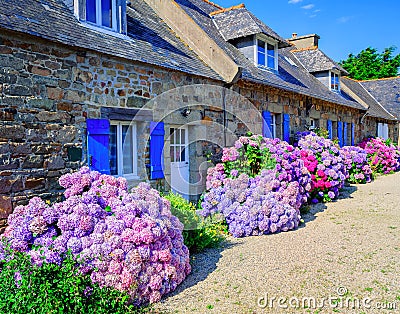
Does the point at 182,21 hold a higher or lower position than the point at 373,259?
higher

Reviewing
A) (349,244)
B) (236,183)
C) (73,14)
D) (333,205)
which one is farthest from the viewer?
(333,205)

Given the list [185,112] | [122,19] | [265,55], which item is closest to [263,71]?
[265,55]

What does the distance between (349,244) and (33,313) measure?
490cm

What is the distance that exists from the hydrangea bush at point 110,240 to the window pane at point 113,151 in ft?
6.92

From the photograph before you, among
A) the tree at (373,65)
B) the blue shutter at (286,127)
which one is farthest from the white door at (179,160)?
the tree at (373,65)

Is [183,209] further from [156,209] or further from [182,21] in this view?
[182,21]

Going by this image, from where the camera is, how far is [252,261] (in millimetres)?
5488

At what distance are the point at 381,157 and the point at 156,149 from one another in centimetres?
1266

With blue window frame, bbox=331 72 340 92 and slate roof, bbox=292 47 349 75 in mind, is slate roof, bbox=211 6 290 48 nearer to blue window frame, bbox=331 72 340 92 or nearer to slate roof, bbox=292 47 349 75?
slate roof, bbox=292 47 349 75

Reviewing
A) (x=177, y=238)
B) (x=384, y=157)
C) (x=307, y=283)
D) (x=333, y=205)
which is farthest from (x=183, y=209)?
(x=384, y=157)

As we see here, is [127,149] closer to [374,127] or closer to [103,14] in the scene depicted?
[103,14]

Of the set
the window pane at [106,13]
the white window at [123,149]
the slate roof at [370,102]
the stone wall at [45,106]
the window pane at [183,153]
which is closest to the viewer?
the stone wall at [45,106]

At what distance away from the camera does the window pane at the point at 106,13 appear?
7293 millimetres

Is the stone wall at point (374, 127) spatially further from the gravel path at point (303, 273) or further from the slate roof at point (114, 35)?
the slate roof at point (114, 35)
